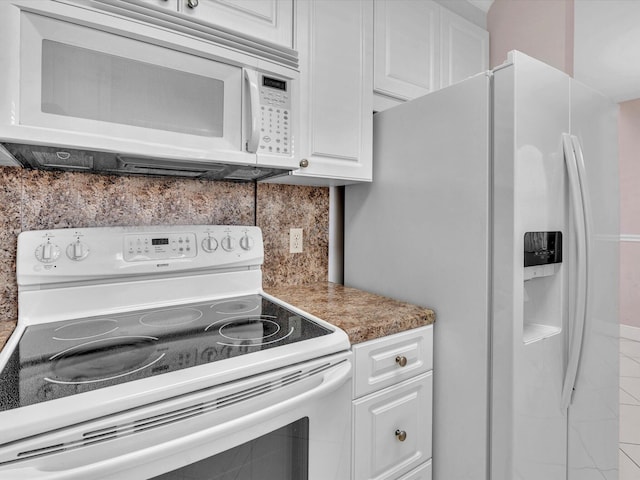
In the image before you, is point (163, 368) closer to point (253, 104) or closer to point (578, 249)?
point (253, 104)

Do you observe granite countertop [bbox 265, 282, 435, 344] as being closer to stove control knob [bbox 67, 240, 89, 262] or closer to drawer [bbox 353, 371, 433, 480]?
drawer [bbox 353, 371, 433, 480]

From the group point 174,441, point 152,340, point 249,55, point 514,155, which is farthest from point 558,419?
point 249,55

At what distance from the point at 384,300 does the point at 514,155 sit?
0.72 metres

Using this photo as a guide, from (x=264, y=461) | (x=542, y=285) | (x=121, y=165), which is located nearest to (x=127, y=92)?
(x=121, y=165)

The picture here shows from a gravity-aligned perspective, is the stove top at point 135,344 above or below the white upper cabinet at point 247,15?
below

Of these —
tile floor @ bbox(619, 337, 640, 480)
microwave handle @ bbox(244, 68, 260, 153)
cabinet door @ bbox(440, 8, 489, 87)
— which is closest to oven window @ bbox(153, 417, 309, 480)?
microwave handle @ bbox(244, 68, 260, 153)

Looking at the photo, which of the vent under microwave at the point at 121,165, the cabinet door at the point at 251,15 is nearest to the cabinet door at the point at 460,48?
the cabinet door at the point at 251,15

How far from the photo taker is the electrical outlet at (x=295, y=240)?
1.70 meters

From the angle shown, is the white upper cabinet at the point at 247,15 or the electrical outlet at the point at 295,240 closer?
the white upper cabinet at the point at 247,15

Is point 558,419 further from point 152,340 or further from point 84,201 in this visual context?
point 84,201

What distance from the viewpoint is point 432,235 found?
51.9 inches

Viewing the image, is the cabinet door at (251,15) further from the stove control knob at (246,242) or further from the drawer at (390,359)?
the drawer at (390,359)

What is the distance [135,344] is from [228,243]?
1.88ft

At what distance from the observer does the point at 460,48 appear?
6.14 ft
